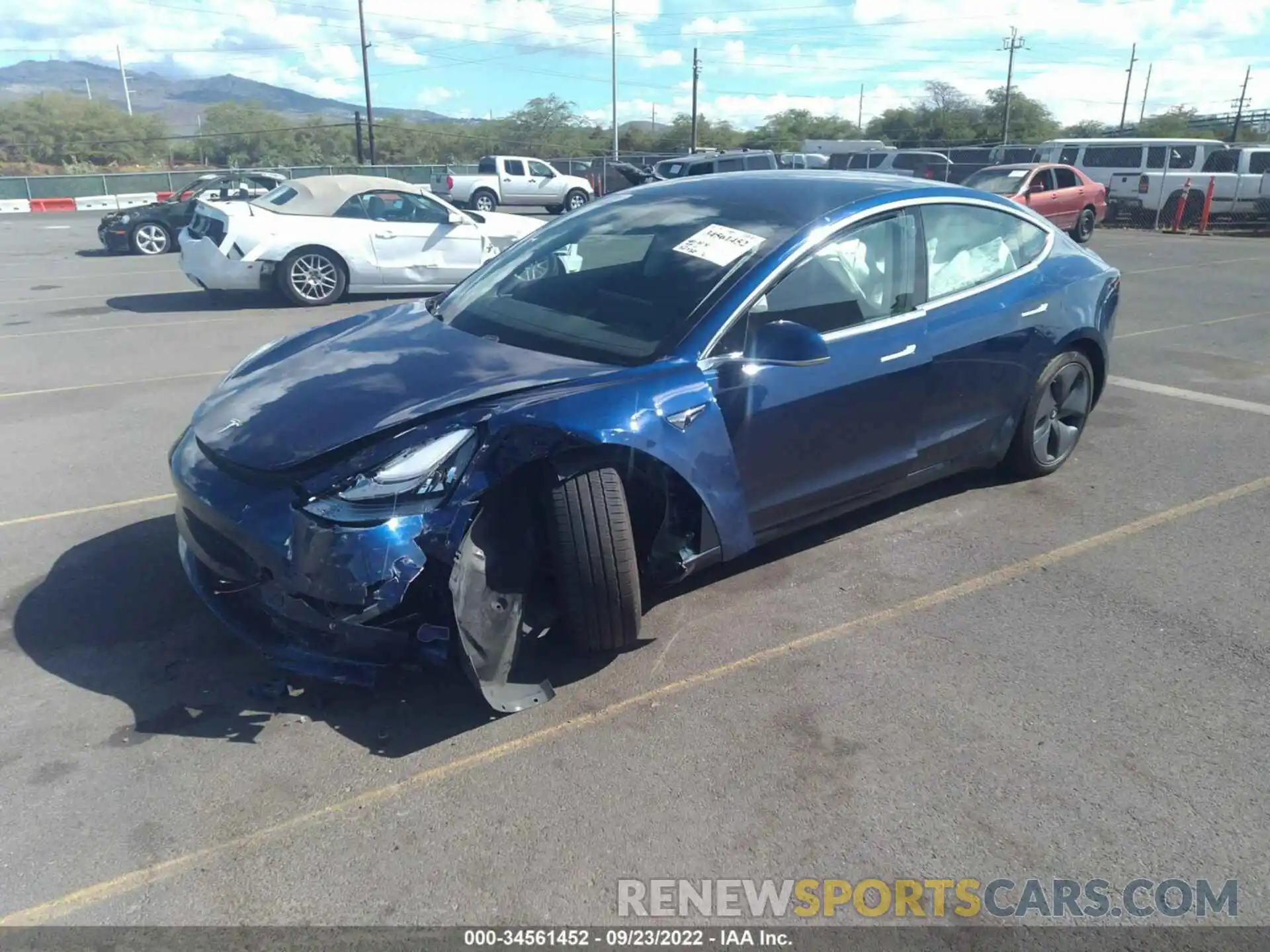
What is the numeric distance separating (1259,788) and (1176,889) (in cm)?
61

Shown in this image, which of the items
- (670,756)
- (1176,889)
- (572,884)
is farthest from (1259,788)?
(572,884)

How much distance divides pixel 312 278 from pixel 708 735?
965cm

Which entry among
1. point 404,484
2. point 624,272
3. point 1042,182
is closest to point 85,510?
point 404,484

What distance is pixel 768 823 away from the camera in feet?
9.16

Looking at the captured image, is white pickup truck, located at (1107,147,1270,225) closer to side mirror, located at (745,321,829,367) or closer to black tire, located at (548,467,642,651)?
side mirror, located at (745,321,829,367)

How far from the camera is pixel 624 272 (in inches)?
168

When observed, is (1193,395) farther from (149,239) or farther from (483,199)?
(483,199)

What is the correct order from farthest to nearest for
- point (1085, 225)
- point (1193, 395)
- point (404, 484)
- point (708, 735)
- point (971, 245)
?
1. point (1085, 225)
2. point (1193, 395)
3. point (971, 245)
4. point (708, 735)
5. point (404, 484)

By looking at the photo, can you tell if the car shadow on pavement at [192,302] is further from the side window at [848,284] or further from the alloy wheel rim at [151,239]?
the side window at [848,284]

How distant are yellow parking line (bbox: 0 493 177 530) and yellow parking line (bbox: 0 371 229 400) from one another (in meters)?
2.91

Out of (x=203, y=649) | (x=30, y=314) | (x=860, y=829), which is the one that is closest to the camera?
(x=860, y=829)

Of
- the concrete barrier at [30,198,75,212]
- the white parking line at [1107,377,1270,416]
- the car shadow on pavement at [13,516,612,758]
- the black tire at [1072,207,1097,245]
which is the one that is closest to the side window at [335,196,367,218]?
the car shadow on pavement at [13,516,612,758]

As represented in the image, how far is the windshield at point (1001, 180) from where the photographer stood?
1839 centimetres

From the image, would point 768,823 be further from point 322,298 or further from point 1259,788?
point 322,298
